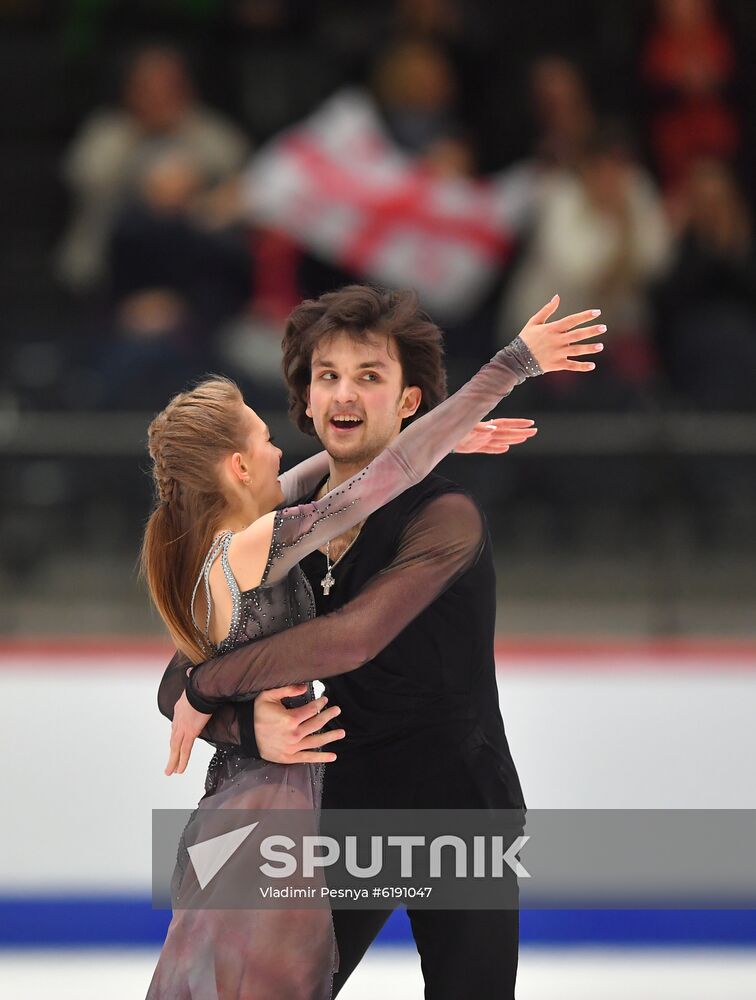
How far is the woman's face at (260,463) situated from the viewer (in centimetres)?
226

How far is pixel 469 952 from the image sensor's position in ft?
7.59

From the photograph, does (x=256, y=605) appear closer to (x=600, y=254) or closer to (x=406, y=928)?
(x=406, y=928)

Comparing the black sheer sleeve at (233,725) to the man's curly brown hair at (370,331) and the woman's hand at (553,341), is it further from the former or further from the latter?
the woman's hand at (553,341)

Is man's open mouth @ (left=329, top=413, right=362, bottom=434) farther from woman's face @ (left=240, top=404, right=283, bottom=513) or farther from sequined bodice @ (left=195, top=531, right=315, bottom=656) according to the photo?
sequined bodice @ (left=195, top=531, right=315, bottom=656)

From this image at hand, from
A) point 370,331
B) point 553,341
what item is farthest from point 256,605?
point 553,341

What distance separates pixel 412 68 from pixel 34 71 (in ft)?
6.28

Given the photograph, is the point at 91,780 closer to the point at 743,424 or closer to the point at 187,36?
the point at 743,424

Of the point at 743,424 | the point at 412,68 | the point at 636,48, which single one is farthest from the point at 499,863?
the point at 636,48

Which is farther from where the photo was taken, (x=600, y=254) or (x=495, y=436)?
(x=600, y=254)

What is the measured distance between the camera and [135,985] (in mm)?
3496

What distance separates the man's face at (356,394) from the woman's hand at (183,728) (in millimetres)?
419

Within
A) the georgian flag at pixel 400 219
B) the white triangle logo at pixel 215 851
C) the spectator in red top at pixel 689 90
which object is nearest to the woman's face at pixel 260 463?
the white triangle logo at pixel 215 851

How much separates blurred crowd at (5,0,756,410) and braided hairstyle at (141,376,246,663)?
11.9 ft

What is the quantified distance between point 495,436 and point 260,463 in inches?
16.8
